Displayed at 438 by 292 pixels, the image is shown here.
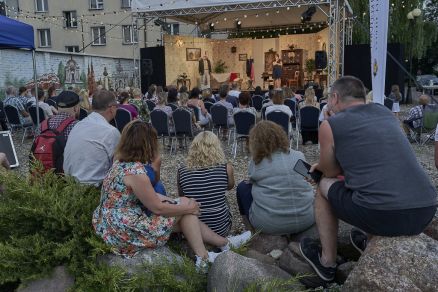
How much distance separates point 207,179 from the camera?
10.6 ft

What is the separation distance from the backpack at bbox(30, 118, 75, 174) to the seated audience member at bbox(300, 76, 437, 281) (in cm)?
222

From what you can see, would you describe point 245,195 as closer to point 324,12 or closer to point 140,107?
point 140,107

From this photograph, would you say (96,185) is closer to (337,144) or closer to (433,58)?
(337,144)

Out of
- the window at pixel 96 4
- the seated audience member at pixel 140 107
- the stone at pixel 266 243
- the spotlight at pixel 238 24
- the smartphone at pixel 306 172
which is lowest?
the stone at pixel 266 243

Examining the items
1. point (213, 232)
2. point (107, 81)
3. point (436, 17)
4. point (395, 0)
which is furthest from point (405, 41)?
point (213, 232)

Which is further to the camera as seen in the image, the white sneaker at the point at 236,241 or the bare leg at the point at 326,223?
the white sneaker at the point at 236,241

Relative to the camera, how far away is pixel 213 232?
3221mm

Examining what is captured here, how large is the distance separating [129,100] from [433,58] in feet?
93.0

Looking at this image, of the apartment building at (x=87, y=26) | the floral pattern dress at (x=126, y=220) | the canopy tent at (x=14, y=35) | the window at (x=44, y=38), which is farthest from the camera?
the window at (x=44, y=38)

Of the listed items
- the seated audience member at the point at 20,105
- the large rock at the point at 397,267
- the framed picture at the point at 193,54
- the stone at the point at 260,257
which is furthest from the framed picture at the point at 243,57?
the large rock at the point at 397,267

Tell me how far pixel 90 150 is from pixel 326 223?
1838 millimetres

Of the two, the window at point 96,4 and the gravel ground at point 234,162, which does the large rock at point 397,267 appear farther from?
the window at point 96,4

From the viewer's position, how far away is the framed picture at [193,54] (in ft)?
61.8

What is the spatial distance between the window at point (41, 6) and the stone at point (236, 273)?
95.7ft
